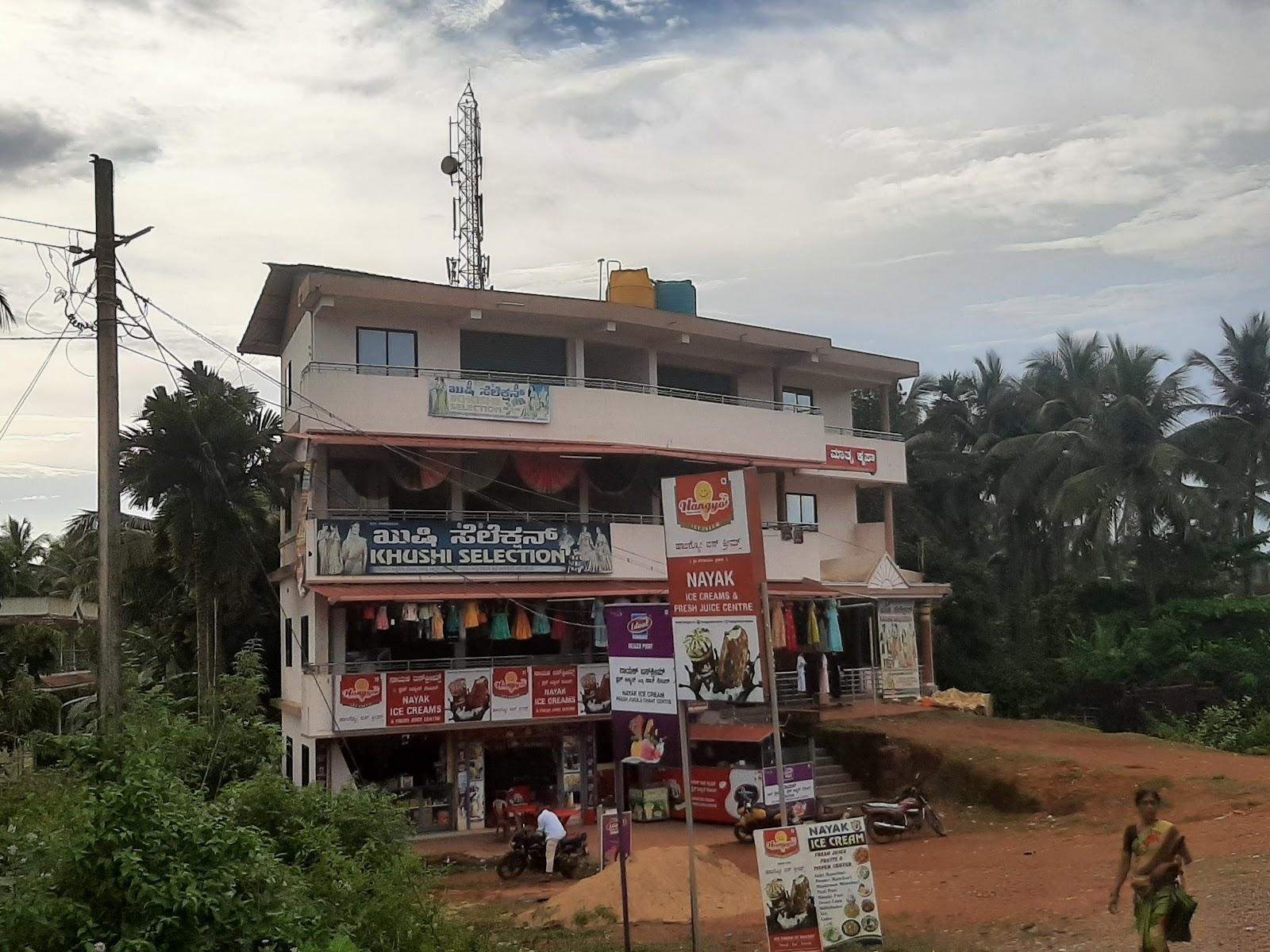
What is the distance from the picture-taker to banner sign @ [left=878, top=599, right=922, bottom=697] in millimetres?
29625

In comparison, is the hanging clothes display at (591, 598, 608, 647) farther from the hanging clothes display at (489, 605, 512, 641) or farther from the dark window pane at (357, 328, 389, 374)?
the dark window pane at (357, 328, 389, 374)

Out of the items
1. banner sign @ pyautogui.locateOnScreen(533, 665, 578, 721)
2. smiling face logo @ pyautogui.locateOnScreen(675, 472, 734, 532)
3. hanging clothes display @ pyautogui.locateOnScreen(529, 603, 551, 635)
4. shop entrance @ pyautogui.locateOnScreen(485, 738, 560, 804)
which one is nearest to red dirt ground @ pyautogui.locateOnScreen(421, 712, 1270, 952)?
shop entrance @ pyautogui.locateOnScreen(485, 738, 560, 804)

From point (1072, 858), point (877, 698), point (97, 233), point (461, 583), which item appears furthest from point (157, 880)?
point (877, 698)

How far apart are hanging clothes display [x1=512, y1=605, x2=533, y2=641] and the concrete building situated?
0.15ft

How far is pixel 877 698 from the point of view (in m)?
29.2

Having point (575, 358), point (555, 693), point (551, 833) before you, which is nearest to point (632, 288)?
point (575, 358)

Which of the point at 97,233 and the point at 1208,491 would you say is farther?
A: the point at 1208,491

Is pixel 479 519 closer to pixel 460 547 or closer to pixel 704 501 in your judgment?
pixel 460 547

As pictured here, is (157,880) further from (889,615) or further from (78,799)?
(889,615)

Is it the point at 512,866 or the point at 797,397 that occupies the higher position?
the point at 797,397

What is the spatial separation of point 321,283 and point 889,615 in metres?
15.8

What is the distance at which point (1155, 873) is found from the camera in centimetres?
930

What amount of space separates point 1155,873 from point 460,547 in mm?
16663

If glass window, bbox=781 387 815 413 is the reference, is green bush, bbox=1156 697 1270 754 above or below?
below
